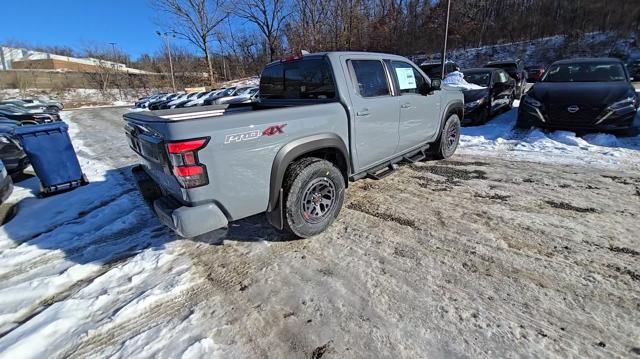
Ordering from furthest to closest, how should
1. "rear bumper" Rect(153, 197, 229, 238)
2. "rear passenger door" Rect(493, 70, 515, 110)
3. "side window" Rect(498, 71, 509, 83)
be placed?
"side window" Rect(498, 71, 509, 83) → "rear passenger door" Rect(493, 70, 515, 110) → "rear bumper" Rect(153, 197, 229, 238)

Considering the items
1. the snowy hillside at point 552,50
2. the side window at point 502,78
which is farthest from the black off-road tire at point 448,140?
the snowy hillside at point 552,50

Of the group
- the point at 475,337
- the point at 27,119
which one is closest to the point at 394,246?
the point at 475,337

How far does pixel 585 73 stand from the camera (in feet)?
24.0

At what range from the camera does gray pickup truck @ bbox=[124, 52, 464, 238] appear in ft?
7.95

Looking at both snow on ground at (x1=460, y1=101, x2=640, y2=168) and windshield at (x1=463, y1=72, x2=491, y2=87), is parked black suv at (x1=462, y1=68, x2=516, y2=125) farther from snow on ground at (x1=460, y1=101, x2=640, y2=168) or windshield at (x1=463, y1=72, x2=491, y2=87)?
snow on ground at (x1=460, y1=101, x2=640, y2=168)

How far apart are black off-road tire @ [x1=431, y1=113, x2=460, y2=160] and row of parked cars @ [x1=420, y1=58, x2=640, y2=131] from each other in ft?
8.10

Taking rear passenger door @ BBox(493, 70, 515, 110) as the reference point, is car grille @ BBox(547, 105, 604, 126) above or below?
below

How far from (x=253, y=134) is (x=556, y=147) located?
21.9ft

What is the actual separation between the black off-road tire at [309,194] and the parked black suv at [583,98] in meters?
6.02

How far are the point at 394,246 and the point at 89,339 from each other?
8.73ft

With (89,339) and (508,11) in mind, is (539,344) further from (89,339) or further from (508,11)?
(508,11)

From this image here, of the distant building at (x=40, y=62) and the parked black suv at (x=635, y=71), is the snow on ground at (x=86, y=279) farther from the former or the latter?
the distant building at (x=40, y=62)

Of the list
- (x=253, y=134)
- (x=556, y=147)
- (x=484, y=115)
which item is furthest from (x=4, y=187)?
(x=484, y=115)

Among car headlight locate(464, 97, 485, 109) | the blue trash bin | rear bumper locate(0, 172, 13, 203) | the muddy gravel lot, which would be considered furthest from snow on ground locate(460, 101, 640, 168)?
rear bumper locate(0, 172, 13, 203)
